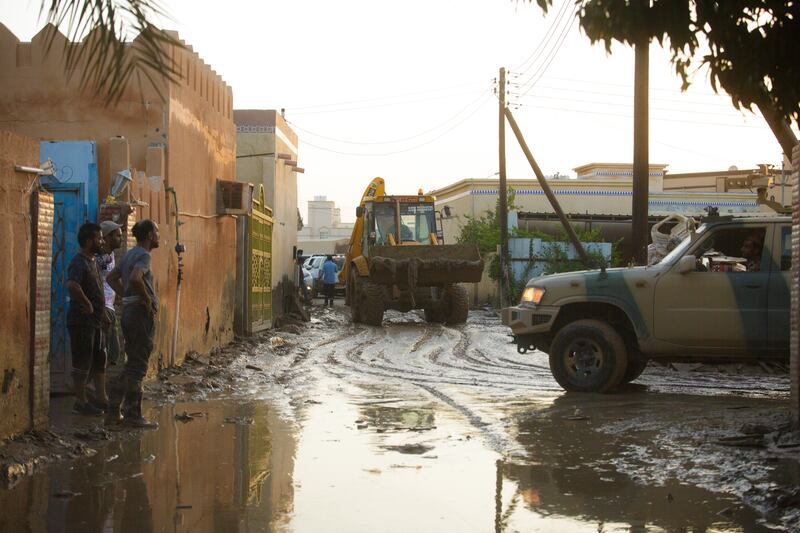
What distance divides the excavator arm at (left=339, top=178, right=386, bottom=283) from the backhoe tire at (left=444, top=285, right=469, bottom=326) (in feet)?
9.07

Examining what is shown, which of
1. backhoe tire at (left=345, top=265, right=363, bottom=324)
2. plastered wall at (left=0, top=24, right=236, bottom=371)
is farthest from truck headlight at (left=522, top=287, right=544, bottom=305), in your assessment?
backhoe tire at (left=345, top=265, right=363, bottom=324)

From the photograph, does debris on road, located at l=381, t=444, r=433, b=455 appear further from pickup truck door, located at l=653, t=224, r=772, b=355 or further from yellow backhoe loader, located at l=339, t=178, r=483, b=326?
yellow backhoe loader, located at l=339, t=178, r=483, b=326

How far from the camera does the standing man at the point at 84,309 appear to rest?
845cm

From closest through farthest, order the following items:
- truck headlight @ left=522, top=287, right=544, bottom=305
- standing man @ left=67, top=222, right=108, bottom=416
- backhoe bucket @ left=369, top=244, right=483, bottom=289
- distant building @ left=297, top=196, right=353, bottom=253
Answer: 1. standing man @ left=67, top=222, right=108, bottom=416
2. truck headlight @ left=522, top=287, right=544, bottom=305
3. backhoe bucket @ left=369, top=244, right=483, bottom=289
4. distant building @ left=297, top=196, right=353, bottom=253

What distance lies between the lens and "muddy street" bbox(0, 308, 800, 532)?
17.7 ft

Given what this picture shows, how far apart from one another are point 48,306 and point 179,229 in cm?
526

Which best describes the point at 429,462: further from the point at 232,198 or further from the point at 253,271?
the point at 253,271

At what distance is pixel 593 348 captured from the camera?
10828mm

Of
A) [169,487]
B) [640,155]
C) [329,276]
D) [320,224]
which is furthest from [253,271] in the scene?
[320,224]

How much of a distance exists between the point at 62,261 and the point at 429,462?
5.07m

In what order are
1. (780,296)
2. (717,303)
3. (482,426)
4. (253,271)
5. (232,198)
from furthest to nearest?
1. (253,271)
2. (232,198)
3. (717,303)
4. (780,296)
5. (482,426)

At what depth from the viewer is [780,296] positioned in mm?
9992

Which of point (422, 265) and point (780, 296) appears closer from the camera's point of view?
point (780, 296)

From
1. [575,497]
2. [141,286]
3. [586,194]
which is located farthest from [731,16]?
[586,194]
